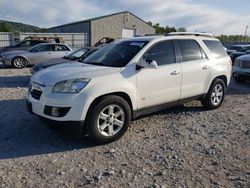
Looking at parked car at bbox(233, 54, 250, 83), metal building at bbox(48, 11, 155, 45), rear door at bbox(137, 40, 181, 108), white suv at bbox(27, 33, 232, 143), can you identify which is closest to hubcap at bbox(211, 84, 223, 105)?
white suv at bbox(27, 33, 232, 143)

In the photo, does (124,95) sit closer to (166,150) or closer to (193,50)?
(166,150)

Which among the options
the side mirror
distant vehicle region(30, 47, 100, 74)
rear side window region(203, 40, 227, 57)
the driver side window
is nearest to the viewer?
the side mirror

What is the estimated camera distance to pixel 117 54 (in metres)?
5.17

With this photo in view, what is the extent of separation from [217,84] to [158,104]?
6.75ft

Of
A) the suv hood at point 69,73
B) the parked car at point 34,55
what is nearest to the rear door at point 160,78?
the suv hood at point 69,73

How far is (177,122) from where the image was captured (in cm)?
557

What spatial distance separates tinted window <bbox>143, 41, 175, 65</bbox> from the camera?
199 inches

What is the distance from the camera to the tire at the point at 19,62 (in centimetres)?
1402

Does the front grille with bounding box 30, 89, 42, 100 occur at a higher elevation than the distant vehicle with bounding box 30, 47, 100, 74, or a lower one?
lower

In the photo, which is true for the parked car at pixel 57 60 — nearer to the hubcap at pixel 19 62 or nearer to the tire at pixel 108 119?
the hubcap at pixel 19 62

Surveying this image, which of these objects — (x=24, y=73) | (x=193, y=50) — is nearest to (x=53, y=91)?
(x=193, y=50)

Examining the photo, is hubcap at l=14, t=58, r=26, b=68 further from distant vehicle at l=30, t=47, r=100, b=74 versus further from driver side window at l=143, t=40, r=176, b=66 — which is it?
driver side window at l=143, t=40, r=176, b=66

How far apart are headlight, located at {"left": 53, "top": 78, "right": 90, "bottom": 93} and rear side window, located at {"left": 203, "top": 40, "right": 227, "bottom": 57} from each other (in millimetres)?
3346

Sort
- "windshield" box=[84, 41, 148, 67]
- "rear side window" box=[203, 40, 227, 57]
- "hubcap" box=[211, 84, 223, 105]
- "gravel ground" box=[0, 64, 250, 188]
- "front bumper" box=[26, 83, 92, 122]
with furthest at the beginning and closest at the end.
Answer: "hubcap" box=[211, 84, 223, 105], "rear side window" box=[203, 40, 227, 57], "windshield" box=[84, 41, 148, 67], "front bumper" box=[26, 83, 92, 122], "gravel ground" box=[0, 64, 250, 188]
